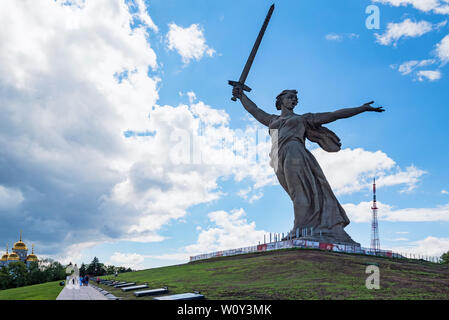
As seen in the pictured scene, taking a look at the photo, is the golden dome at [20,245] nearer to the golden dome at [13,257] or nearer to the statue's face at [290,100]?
the golden dome at [13,257]

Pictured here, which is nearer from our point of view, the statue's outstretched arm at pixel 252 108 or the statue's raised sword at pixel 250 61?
the statue's outstretched arm at pixel 252 108

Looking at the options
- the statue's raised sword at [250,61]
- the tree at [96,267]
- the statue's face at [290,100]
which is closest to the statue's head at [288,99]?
the statue's face at [290,100]

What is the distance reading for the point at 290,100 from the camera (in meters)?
24.3

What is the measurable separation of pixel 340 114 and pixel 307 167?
3.63 metres

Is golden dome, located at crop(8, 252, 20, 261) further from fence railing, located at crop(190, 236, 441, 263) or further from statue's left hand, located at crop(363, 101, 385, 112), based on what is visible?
statue's left hand, located at crop(363, 101, 385, 112)

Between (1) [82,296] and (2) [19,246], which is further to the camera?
(2) [19,246]

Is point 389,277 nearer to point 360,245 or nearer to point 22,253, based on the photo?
point 360,245

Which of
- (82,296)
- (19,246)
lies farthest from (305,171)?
(19,246)

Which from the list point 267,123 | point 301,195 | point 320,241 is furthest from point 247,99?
point 320,241

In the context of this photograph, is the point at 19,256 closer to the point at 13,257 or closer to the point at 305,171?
the point at 13,257

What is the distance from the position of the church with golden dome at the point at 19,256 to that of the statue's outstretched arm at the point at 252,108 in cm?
6882

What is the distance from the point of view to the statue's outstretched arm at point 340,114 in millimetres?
21516

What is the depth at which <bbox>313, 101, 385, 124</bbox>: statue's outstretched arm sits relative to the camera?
70.6ft
